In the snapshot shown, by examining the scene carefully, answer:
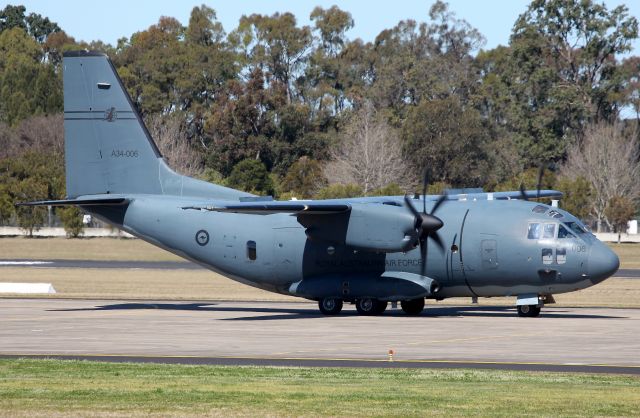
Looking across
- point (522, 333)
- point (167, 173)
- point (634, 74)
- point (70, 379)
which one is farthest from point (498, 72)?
point (70, 379)

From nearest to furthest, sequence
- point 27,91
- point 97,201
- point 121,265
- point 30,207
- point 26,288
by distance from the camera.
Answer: point 97,201 < point 26,288 < point 121,265 < point 30,207 < point 27,91

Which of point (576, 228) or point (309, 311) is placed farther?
point (309, 311)

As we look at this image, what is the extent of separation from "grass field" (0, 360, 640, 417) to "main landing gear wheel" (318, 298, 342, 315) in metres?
14.2

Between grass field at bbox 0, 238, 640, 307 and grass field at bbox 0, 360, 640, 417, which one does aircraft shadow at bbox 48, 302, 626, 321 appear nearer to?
grass field at bbox 0, 238, 640, 307

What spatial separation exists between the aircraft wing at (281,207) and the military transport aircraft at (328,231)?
43mm

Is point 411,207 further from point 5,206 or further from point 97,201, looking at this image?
point 5,206

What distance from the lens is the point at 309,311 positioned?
38.0 metres

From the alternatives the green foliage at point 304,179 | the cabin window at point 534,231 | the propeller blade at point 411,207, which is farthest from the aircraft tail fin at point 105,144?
the green foliage at point 304,179

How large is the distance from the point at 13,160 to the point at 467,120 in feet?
145

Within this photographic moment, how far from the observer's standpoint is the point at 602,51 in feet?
375

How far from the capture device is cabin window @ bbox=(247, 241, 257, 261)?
36594 mm

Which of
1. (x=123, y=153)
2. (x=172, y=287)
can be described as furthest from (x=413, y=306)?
(x=172, y=287)

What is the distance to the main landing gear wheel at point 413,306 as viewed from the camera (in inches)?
1416

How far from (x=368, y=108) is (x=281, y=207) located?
88.3 meters
